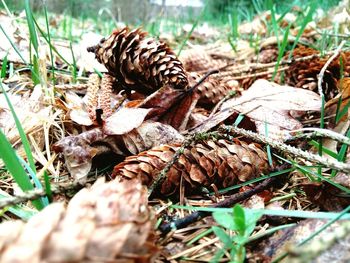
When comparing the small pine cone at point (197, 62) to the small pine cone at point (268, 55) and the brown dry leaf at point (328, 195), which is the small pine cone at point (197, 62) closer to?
the small pine cone at point (268, 55)

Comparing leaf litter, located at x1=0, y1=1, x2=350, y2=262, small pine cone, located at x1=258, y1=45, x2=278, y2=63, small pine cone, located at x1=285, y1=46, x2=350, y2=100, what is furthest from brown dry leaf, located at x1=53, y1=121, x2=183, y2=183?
small pine cone, located at x1=258, y1=45, x2=278, y2=63

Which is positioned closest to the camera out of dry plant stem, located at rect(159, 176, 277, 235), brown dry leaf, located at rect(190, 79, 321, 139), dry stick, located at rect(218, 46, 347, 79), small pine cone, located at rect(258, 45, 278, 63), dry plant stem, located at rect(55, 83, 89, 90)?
dry plant stem, located at rect(159, 176, 277, 235)

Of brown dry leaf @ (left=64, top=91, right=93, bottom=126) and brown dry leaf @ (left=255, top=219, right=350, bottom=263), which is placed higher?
brown dry leaf @ (left=64, top=91, right=93, bottom=126)

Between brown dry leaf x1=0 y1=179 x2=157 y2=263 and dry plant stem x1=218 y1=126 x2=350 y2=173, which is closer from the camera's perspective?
brown dry leaf x1=0 y1=179 x2=157 y2=263

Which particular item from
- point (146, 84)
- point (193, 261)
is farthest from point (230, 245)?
point (146, 84)

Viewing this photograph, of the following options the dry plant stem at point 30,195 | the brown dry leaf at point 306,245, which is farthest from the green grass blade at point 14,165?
the brown dry leaf at point 306,245

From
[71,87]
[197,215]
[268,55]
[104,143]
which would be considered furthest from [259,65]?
[197,215]

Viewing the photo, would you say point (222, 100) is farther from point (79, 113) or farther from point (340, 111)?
point (79, 113)

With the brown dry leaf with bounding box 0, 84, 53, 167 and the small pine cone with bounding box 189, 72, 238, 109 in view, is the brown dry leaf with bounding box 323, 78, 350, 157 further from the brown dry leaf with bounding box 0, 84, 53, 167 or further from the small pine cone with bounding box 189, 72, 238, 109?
the brown dry leaf with bounding box 0, 84, 53, 167
